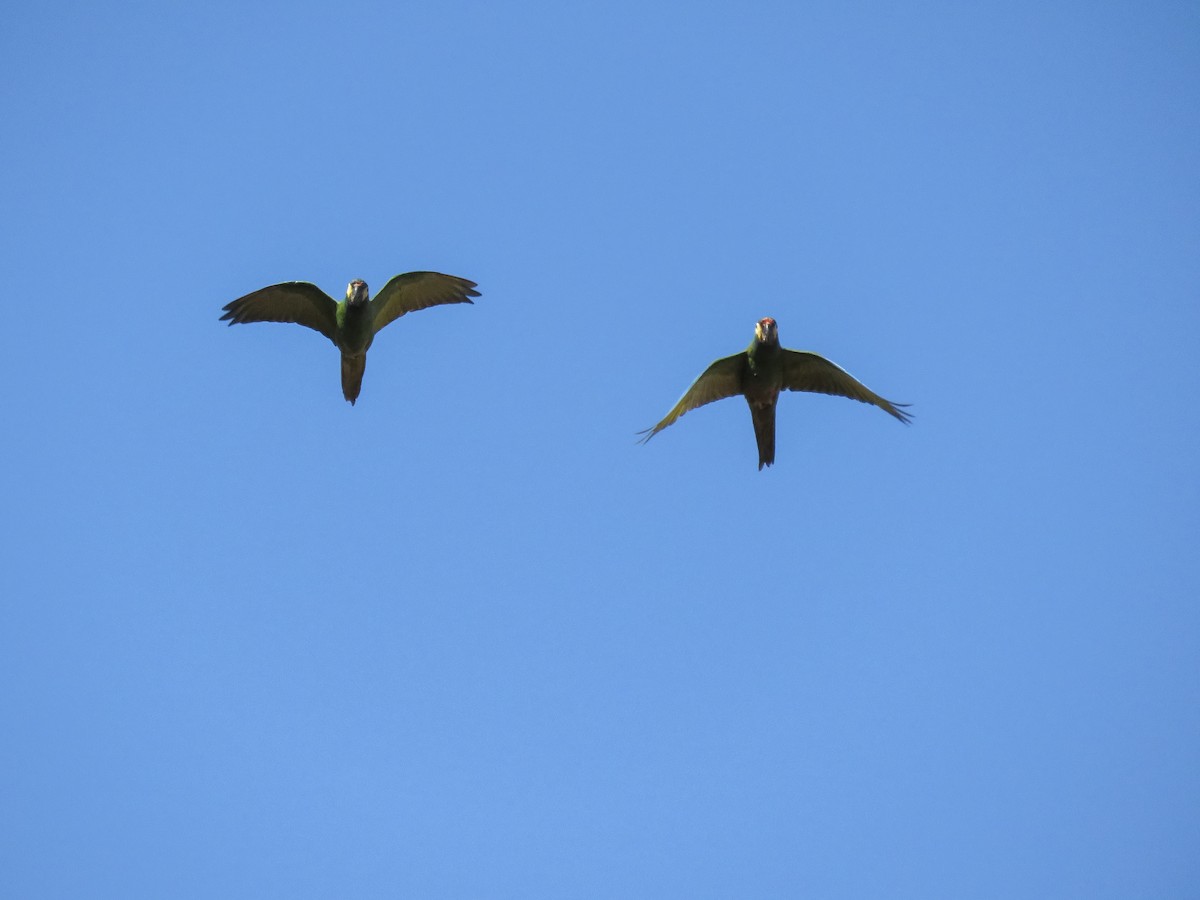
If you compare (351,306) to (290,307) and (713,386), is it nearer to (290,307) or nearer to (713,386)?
(290,307)

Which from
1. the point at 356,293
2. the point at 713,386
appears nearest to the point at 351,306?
the point at 356,293

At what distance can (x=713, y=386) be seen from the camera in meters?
18.3

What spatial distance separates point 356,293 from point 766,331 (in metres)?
6.52

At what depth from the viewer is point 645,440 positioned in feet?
56.1

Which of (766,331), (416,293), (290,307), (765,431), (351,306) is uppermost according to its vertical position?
(416,293)

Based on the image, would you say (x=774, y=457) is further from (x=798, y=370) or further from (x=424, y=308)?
(x=424, y=308)

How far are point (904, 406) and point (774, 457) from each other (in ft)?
7.34

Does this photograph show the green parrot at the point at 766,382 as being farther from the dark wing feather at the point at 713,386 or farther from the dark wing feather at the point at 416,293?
the dark wing feather at the point at 416,293

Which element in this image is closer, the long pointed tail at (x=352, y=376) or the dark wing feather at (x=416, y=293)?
the long pointed tail at (x=352, y=376)

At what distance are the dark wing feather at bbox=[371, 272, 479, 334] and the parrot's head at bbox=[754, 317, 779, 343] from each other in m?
5.64

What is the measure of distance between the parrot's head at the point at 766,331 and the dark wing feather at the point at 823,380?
0.59m

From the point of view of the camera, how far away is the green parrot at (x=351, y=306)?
1855cm

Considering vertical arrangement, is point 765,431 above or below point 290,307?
below

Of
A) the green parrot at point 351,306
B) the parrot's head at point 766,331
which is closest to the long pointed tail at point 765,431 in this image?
the parrot's head at point 766,331
